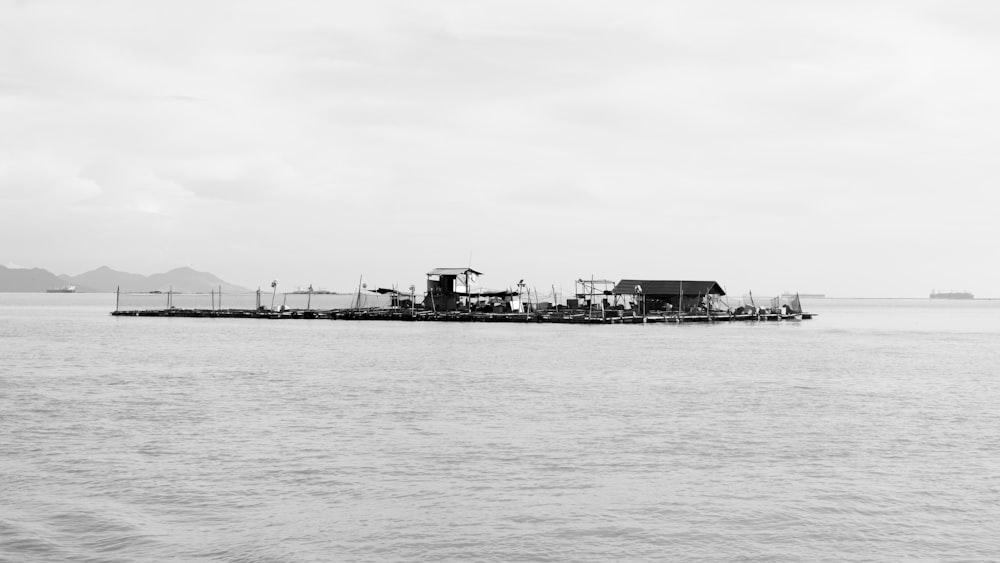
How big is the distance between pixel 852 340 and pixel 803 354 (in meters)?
18.1

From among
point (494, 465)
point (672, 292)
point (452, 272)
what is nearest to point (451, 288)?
point (452, 272)

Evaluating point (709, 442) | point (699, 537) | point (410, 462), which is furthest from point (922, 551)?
point (410, 462)

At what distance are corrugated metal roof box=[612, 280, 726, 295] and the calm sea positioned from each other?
177 ft

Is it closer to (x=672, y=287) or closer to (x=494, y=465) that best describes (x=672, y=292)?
(x=672, y=287)

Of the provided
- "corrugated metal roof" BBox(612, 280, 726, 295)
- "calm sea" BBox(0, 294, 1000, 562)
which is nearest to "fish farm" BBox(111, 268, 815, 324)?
"corrugated metal roof" BBox(612, 280, 726, 295)

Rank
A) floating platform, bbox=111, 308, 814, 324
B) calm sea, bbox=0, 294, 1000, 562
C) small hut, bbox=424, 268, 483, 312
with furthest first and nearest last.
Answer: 1. small hut, bbox=424, 268, 483, 312
2. floating platform, bbox=111, 308, 814, 324
3. calm sea, bbox=0, 294, 1000, 562

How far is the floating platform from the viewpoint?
8231cm

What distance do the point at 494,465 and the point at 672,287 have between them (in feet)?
248

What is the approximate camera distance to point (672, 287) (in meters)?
90.2

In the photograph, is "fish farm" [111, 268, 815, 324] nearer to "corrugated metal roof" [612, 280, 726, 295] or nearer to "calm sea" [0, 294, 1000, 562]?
"corrugated metal roof" [612, 280, 726, 295]

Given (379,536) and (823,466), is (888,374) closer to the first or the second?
(823,466)

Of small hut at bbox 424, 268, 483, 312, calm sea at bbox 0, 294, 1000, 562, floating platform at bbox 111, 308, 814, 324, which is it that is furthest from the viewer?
small hut at bbox 424, 268, 483, 312

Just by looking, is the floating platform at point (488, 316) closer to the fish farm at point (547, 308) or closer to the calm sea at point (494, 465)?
the fish farm at point (547, 308)

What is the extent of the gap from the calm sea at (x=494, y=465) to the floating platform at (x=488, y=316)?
153 feet
